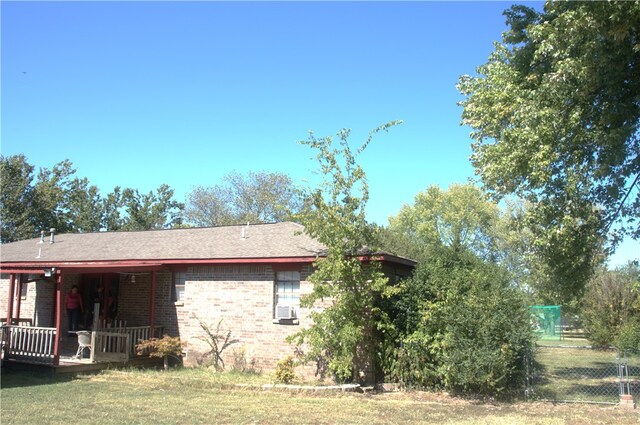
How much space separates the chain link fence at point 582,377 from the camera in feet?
36.9

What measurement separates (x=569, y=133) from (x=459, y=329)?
468cm

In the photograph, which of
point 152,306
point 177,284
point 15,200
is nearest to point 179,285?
point 177,284

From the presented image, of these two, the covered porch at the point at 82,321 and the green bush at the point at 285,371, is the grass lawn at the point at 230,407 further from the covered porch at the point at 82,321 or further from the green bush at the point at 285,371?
the covered porch at the point at 82,321

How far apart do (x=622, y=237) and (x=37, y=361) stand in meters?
14.8

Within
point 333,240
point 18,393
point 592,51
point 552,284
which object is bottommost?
point 18,393

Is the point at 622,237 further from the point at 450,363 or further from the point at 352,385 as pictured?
the point at 352,385

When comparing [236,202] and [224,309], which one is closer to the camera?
[224,309]

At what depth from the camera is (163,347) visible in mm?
14836

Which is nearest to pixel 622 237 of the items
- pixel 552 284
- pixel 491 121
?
pixel 552 284

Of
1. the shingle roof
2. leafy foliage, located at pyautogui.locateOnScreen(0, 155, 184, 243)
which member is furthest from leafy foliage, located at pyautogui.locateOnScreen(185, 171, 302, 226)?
the shingle roof

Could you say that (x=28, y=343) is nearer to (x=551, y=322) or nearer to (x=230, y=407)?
(x=230, y=407)

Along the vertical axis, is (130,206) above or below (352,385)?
above

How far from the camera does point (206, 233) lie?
1964 cm

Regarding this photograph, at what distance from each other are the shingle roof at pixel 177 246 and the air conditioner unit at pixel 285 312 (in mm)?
1349
